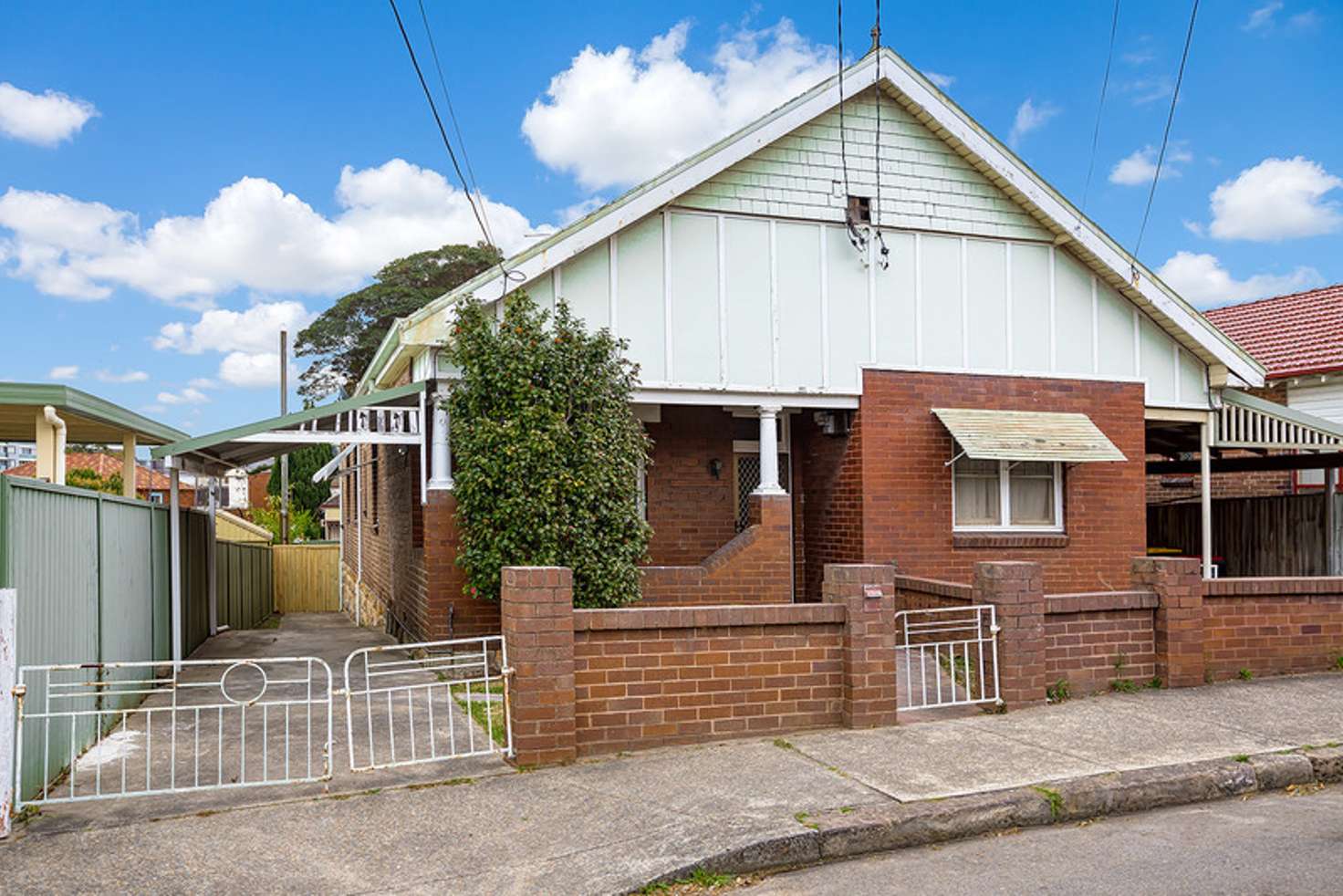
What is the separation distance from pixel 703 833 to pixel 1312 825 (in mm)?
3564

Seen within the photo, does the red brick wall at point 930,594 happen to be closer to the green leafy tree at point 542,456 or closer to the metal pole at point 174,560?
the green leafy tree at point 542,456

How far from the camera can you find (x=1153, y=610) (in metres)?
9.67

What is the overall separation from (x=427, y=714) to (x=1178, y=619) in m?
6.51

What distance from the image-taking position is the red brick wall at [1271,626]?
993 cm

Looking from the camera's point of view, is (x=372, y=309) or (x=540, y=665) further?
(x=372, y=309)

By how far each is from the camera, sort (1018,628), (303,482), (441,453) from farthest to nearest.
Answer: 1. (303,482)
2. (441,453)
3. (1018,628)

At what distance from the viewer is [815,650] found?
829 centimetres

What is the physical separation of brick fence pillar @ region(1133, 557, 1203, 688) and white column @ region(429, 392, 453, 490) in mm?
6801

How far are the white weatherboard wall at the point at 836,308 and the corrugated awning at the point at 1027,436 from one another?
0.62 m

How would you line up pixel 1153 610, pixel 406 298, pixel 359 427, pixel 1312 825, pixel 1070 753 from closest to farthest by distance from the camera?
pixel 1312 825 → pixel 1070 753 → pixel 1153 610 → pixel 359 427 → pixel 406 298

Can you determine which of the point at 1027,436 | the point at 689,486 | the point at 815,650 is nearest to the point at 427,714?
the point at 815,650

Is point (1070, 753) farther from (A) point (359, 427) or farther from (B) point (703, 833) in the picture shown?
(A) point (359, 427)

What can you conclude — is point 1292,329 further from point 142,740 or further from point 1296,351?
point 142,740

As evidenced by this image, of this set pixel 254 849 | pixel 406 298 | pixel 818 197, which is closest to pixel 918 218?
pixel 818 197
